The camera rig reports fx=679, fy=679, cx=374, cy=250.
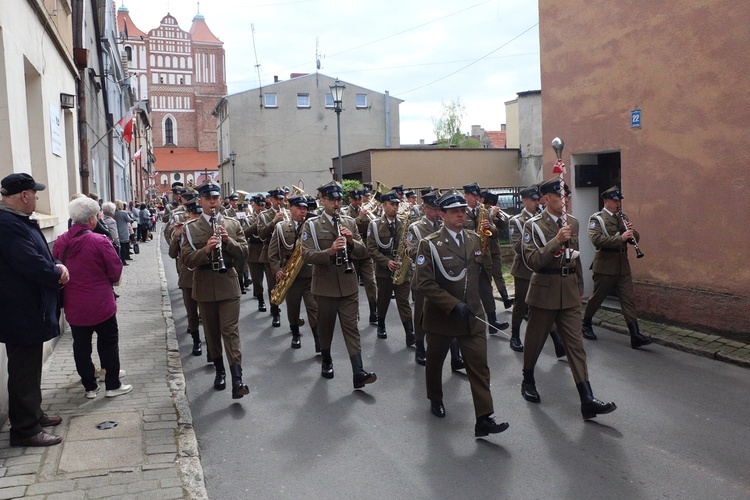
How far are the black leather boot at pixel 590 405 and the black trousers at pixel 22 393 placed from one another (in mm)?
4552

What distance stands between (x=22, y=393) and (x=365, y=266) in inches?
203

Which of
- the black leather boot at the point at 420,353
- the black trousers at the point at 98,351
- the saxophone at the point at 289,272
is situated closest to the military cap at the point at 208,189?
the black trousers at the point at 98,351

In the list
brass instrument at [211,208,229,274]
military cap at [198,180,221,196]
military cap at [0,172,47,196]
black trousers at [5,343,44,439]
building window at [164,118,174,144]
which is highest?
building window at [164,118,174,144]

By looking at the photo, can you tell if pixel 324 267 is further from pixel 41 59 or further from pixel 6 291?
pixel 41 59

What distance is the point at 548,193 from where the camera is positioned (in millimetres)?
6715

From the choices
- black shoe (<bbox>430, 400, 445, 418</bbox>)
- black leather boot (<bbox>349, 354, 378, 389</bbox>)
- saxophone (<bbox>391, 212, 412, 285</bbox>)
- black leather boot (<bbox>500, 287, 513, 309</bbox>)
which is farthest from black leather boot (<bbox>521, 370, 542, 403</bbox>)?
black leather boot (<bbox>500, 287, 513, 309</bbox>)

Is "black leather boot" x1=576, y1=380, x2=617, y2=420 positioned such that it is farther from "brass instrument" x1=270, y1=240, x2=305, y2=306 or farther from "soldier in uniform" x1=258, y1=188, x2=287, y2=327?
"soldier in uniform" x1=258, y1=188, x2=287, y2=327

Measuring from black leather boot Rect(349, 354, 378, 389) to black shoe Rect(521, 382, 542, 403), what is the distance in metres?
1.50

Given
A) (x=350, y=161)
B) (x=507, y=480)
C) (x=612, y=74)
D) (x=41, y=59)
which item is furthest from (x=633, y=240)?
(x=350, y=161)

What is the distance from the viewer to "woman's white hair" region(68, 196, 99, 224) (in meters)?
6.30

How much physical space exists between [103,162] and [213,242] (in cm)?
1731

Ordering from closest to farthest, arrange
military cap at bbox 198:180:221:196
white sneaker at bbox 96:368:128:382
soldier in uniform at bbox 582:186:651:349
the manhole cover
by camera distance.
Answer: the manhole cover → military cap at bbox 198:180:221:196 → white sneaker at bbox 96:368:128:382 → soldier in uniform at bbox 582:186:651:349

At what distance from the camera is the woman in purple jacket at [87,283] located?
6371 millimetres

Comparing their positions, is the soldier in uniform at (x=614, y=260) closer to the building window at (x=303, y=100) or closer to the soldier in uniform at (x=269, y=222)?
the soldier in uniform at (x=269, y=222)
